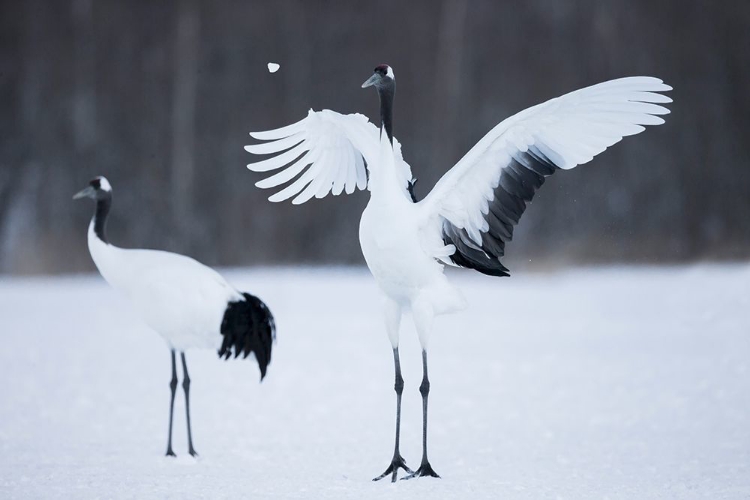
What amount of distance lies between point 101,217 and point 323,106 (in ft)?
26.7

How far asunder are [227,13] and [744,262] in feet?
26.5

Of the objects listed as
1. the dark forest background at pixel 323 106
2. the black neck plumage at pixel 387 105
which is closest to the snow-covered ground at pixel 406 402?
the black neck plumage at pixel 387 105

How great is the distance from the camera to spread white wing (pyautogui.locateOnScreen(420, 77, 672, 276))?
4.21 meters

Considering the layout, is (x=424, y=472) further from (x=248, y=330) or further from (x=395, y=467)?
(x=248, y=330)

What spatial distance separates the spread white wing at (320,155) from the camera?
4925 millimetres

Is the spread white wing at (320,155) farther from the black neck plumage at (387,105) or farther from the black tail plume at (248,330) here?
the black tail plume at (248,330)

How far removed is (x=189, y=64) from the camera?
14.0 metres

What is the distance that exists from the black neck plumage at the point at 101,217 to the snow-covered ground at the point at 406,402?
113 centimetres

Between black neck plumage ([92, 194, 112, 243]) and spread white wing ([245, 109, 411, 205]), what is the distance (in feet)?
3.55

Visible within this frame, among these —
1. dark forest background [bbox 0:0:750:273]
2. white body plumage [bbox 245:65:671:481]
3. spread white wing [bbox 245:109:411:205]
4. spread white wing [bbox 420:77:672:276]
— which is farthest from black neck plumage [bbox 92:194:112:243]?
dark forest background [bbox 0:0:750:273]

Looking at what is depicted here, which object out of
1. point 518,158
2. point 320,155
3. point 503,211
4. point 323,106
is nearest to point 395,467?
point 503,211

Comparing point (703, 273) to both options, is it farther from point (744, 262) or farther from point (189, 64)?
point (189, 64)

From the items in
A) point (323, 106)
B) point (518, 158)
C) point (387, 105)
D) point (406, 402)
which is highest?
point (323, 106)

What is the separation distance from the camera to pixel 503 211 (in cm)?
451
